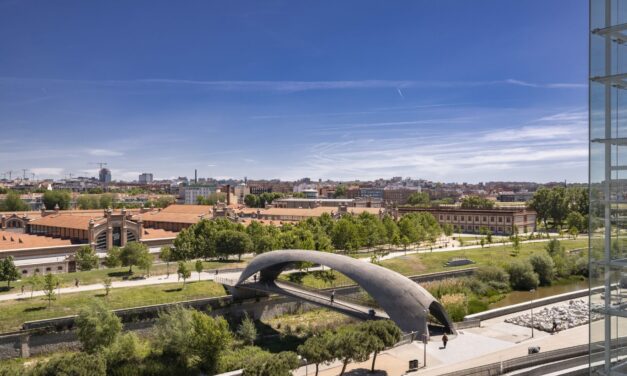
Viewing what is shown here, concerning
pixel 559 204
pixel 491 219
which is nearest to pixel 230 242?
pixel 491 219

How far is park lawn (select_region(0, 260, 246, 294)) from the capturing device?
1545 inches

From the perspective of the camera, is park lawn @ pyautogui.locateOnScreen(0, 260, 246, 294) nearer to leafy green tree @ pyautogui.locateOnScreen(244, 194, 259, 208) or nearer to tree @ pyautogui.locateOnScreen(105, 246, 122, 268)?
tree @ pyautogui.locateOnScreen(105, 246, 122, 268)

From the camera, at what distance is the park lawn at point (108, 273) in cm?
3925

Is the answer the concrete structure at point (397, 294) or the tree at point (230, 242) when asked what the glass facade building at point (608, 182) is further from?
the tree at point (230, 242)

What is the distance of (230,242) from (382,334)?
32.7 metres

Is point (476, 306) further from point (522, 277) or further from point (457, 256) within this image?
point (457, 256)

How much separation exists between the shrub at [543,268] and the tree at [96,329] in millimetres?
40762

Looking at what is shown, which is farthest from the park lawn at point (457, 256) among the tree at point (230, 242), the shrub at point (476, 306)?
the tree at point (230, 242)

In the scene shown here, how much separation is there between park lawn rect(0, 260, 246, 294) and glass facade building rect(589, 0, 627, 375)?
39048 mm

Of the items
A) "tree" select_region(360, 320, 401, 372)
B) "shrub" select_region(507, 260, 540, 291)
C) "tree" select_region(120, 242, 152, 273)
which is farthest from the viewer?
"shrub" select_region(507, 260, 540, 291)

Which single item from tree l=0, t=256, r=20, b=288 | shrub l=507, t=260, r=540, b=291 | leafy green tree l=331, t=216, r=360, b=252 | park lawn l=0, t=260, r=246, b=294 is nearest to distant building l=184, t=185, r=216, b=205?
leafy green tree l=331, t=216, r=360, b=252

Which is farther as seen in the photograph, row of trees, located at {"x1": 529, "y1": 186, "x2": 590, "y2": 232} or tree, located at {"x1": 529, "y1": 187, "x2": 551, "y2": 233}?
tree, located at {"x1": 529, "y1": 187, "x2": 551, "y2": 233}

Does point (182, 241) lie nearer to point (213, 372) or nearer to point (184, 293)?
point (184, 293)

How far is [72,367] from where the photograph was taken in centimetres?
2088
